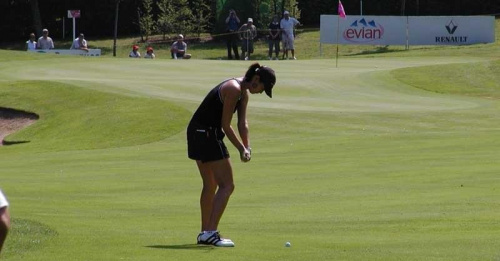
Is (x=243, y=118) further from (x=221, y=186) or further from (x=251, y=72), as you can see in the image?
(x=221, y=186)

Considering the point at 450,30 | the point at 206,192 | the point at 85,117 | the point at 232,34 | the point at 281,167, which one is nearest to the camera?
the point at 206,192

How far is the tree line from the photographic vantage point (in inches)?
2638


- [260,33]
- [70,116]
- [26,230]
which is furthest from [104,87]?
[260,33]

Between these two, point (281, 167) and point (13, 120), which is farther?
point (13, 120)

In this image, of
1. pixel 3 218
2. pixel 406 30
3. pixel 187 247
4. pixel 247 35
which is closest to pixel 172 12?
pixel 247 35

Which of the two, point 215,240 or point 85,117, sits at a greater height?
point 215,240

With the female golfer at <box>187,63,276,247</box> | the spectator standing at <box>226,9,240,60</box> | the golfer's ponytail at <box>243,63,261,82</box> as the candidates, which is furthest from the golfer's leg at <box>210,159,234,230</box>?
the spectator standing at <box>226,9,240,60</box>

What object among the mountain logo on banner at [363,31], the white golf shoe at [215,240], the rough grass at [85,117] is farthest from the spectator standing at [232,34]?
the white golf shoe at [215,240]

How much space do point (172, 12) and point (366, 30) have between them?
1429 centimetres

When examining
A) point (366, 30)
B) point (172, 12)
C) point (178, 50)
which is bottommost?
point (178, 50)

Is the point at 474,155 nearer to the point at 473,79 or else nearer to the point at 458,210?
the point at 458,210

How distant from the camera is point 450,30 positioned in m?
57.5

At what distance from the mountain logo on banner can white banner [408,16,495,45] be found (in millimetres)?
1636

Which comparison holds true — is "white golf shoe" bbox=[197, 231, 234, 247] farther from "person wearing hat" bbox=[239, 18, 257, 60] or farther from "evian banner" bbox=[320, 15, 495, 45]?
"evian banner" bbox=[320, 15, 495, 45]
